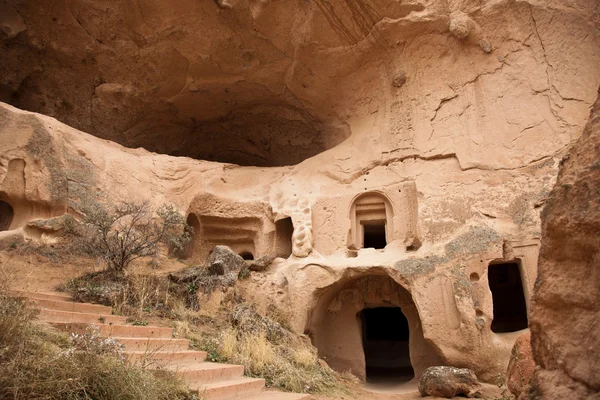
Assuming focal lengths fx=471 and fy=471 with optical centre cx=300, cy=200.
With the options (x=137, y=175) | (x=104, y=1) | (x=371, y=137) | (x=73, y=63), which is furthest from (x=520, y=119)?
(x=73, y=63)

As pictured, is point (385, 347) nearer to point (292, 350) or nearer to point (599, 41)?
point (292, 350)

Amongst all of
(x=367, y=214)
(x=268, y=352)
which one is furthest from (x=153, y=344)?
(x=367, y=214)

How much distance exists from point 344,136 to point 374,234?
277 centimetres

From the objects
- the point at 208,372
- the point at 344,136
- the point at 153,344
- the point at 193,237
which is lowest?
the point at 208,372

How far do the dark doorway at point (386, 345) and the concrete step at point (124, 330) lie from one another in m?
6.83

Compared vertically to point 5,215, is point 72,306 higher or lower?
lower

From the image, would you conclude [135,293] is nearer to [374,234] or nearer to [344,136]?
[374,234]

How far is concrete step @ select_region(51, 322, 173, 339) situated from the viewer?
476 centimetres

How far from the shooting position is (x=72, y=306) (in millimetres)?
5965

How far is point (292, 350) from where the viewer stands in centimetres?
714

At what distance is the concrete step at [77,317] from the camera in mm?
5008

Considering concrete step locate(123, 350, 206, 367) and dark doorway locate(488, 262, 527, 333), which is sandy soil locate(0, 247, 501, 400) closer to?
concrete step locate(123, 350, 206, 367)

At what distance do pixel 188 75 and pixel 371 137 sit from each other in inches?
205

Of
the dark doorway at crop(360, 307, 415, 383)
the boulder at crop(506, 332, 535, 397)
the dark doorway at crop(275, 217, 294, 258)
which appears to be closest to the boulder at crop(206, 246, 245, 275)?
the dark doorway at crop(275, 217, 294, 258)
